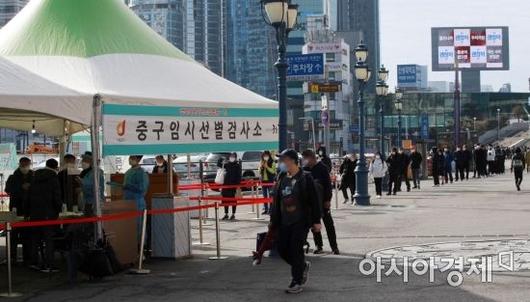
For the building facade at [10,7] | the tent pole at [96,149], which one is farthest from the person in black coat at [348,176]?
the building facade at [10,7]

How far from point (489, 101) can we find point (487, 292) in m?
149

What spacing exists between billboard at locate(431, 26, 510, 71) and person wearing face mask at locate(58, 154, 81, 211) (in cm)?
7283

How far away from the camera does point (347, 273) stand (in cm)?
1091

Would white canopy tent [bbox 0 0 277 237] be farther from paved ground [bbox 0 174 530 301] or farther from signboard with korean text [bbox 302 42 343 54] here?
signboard with korean text [bbox 302 42 343 54]

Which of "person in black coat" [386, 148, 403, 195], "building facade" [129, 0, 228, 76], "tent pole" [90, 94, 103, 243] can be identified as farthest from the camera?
"building facade" [129, 0, 228, 76]

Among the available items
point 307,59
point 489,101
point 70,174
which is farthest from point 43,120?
point 489,101

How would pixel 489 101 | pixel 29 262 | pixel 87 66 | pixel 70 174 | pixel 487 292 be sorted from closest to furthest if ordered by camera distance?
pixel 487 292 → pixel 87 66 → pixel 29 262 → pixel 70 174 → pixel 489 101

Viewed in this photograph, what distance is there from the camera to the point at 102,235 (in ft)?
37.2

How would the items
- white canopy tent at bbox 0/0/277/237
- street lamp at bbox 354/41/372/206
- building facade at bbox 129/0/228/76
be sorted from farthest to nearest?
building facade at bbox 129/0/228/76 → street lamp at bbox 354/41/372/206 → white canopy tent at bbox 0/0/277/237

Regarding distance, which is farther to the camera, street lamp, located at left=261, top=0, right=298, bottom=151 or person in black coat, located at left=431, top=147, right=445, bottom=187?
person in black coat, located at left=431, top=147, right=445, bottom=187

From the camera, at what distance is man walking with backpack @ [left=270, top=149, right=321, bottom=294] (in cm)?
931

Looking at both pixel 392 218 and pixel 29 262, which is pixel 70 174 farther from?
pixel 392 218

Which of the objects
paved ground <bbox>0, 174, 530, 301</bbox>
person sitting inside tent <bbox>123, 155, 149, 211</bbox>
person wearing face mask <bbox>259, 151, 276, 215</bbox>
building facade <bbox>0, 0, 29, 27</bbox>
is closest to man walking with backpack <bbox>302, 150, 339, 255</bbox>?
paved ground <bbox>0, 174, 530, 301</bbox>

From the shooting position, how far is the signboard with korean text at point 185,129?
11.2 m
